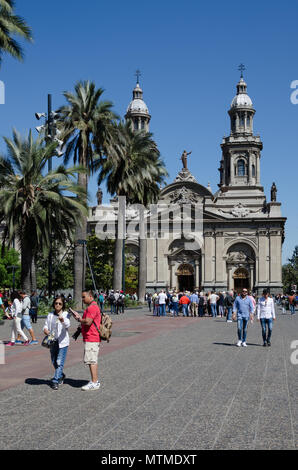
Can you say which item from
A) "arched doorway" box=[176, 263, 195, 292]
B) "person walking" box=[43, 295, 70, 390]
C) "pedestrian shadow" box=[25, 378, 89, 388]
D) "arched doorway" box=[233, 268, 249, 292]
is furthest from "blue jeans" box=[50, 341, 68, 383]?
"arched doorway" box=[176, 263, 195, 292]

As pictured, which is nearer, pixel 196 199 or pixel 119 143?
pixel 119 143

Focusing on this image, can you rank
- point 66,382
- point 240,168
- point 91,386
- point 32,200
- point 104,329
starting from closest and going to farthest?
point 91,386 < point 104,329 < point 66,382 < point 32,200 < point 240,168

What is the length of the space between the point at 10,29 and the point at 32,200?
709 centimetres

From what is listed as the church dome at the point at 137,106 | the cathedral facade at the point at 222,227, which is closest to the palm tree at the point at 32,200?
the cathedral facade at the point at 222,227

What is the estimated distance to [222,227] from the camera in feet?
250

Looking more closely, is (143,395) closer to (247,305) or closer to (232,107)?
(247,305)

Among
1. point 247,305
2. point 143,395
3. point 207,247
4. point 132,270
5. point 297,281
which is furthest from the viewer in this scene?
point 297,281

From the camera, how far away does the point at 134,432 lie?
20.9ft

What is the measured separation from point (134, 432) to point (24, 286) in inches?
800

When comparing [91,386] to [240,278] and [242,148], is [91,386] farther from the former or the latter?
[242,148]

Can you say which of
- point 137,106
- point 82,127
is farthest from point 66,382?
point 137,106

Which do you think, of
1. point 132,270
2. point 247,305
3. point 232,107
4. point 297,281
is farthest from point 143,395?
point 297,281

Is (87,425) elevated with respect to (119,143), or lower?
lower

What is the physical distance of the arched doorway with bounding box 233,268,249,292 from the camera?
247ft
